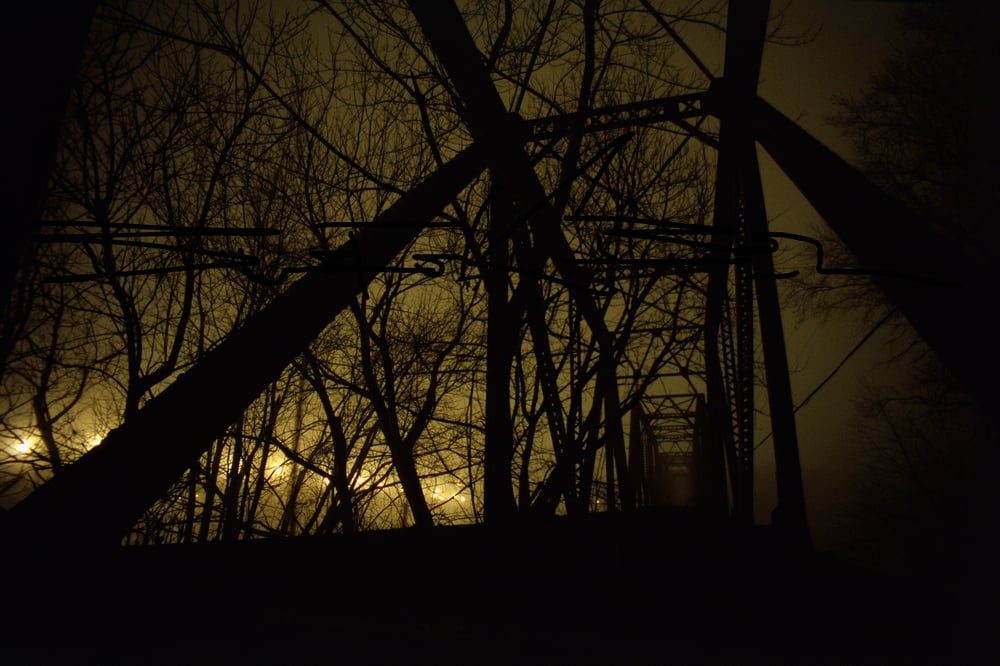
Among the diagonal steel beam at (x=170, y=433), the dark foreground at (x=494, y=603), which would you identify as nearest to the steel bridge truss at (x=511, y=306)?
the diagonal steel beam at (x=170, y=433)

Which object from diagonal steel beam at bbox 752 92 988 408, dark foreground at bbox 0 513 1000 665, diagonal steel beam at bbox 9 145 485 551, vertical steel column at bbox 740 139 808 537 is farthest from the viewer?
vertical steel column at bbox 740 139 808 537

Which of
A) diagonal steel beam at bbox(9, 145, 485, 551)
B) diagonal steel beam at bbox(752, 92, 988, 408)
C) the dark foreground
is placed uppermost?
diagonal steel beam at bbox(752, 92, 988, 408)

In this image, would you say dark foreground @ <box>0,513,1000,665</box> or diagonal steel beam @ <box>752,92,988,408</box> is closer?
dark foreground @ <box>0,513,1000,665</box>

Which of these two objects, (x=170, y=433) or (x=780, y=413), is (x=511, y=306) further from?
(x=170, y=433)

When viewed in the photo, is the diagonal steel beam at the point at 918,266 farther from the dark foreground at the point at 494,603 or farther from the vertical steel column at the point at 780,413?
the vertical steel column at the point at 780,413

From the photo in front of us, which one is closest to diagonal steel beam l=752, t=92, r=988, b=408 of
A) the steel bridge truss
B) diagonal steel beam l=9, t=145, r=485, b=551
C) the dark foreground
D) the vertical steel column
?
the steel bridge truss

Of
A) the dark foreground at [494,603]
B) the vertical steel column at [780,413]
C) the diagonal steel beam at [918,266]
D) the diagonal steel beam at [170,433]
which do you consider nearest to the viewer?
the diagonal steel beam at [170,433]

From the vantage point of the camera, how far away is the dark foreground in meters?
1.93

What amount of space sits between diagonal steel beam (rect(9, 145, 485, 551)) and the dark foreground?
110 millimetres

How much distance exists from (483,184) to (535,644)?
5887 millimetres

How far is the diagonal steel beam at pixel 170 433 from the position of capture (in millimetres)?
1754

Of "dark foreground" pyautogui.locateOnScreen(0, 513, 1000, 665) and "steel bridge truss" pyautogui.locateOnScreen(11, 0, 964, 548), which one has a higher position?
"steel bridge truss" pyautogui.locateOnScreen(11, 0, 964, 548)

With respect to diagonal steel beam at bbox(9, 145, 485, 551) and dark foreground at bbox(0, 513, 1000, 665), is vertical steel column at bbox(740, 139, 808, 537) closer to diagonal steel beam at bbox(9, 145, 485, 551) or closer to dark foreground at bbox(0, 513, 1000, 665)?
dark foreground at bbox(0, 513, 1000, 665)

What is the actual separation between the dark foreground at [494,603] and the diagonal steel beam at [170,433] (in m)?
0.11
